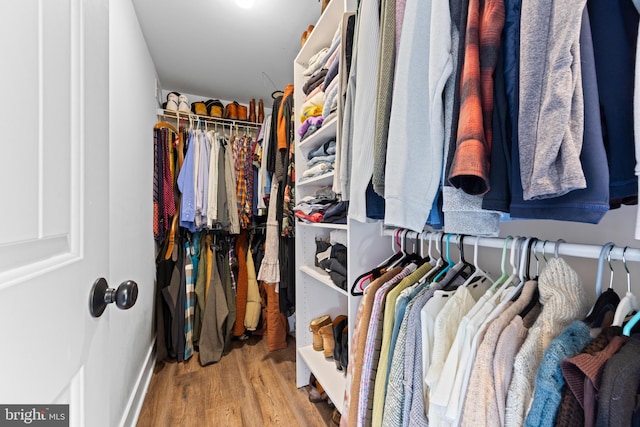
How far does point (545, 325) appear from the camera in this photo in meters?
0.52

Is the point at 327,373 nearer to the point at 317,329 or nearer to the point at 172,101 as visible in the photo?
the point at 317,329

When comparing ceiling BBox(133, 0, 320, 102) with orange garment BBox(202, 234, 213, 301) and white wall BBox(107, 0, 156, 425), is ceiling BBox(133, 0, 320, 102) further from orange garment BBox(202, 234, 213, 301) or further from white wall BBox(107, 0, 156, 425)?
orange garment BBox(202, 234, 213, 301)

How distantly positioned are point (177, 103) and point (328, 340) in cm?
212

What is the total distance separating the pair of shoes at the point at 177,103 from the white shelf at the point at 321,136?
1240 millimetres

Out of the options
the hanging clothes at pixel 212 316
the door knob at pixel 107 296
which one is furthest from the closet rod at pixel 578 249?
the hanging clothes at pixel 212 316

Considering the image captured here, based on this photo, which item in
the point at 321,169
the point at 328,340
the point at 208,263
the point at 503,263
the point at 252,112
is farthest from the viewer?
the point at 252,112

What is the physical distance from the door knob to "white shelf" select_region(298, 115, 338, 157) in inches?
35.7

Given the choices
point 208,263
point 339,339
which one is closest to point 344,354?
point 339,339

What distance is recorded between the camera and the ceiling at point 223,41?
4.69ft

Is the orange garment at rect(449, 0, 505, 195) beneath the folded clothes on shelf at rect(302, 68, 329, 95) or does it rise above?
beneath

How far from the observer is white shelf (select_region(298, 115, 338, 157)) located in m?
1.17

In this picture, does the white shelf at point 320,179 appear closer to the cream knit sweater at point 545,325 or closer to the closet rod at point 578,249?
the closet rod at point 578,249

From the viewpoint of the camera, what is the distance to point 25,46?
0.31 metres

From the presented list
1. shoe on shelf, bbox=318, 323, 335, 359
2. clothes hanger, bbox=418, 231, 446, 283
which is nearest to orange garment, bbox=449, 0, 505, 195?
clothes hanger, bbox=418, 231, 446, 283
